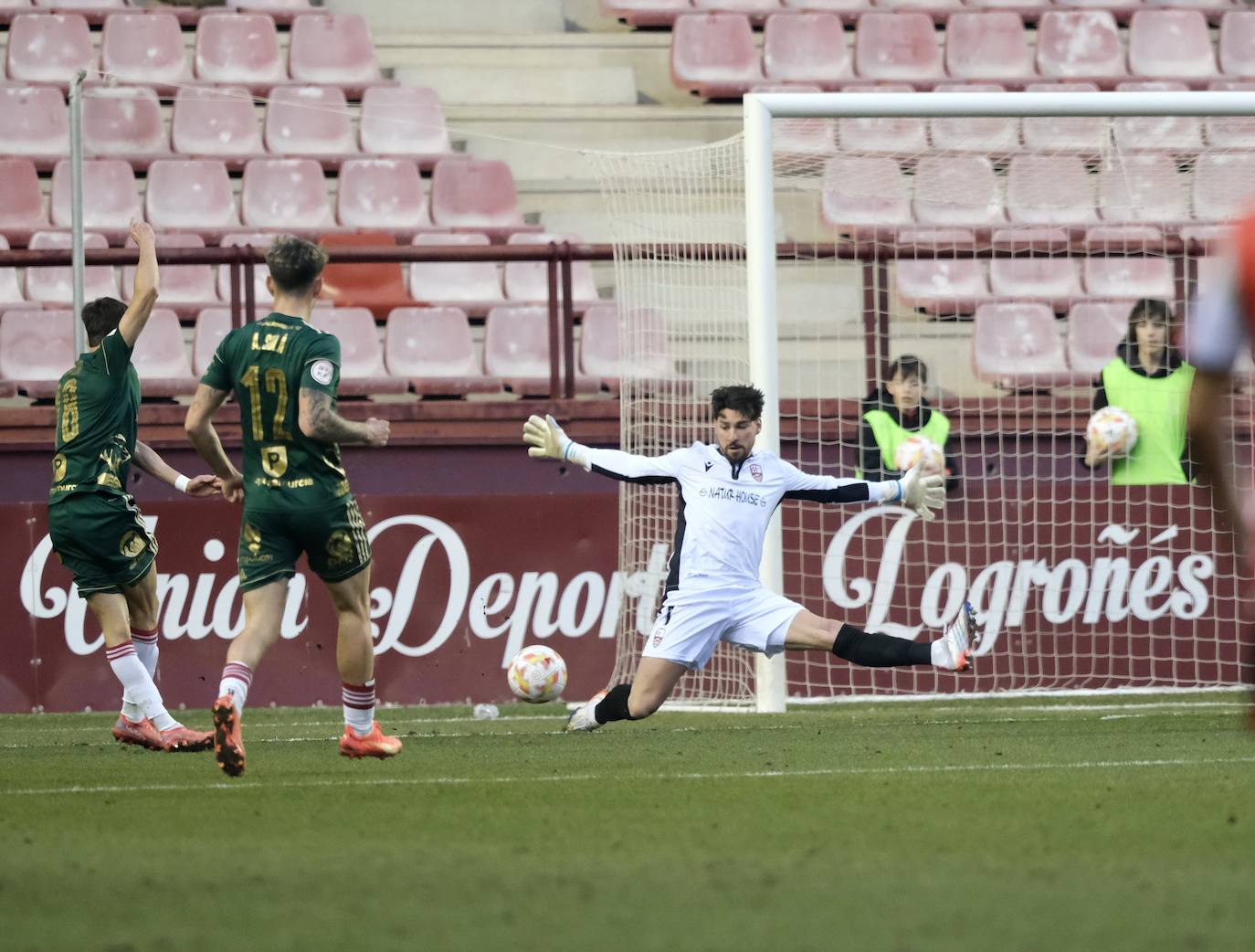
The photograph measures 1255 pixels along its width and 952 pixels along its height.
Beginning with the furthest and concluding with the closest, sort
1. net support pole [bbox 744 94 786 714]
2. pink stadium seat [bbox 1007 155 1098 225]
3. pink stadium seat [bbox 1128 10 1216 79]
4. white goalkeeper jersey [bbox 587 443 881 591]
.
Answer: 1. pink stadium seat [bbox 1128 10 1216 79]
2. pink stadium seat [bbox 1007 155 1098 225]
3. net support pole [bbox 744 94 786 714]
4. white goalkeeper jersey [bbox 587 443 881 591]

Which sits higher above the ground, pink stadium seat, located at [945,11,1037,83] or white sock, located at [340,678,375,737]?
pink stadium seat, located at [945,11,1037,83]

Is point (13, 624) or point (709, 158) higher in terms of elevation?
point (709, 158)

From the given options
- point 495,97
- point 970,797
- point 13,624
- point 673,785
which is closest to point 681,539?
point 673,785

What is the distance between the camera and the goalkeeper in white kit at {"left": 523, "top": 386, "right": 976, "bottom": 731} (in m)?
8.38

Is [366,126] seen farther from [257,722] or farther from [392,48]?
[257,722]

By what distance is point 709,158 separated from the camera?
1091 centimetres

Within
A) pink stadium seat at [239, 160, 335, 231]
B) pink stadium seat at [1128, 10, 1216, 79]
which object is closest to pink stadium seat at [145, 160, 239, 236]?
pink stadium seat at [239, 160, 335, 231]

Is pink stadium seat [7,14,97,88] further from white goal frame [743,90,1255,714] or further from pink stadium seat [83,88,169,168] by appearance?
white goal frame [743,90,1255,714]

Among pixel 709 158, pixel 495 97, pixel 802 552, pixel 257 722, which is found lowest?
pixel 257 722

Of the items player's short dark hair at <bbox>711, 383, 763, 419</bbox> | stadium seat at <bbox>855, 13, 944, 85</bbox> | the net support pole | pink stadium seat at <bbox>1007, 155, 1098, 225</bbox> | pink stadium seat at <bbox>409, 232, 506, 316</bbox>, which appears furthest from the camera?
stadium seat at <bbox>855, 13, 944, 85</bbox>

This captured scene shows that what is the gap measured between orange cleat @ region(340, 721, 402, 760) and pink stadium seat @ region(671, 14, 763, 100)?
30.3 feet

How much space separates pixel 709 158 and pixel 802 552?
2.23 m

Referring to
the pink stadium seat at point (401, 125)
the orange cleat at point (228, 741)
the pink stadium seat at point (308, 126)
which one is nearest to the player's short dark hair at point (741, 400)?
the orange cleat at point (228, 741)

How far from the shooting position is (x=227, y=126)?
14.4 m
